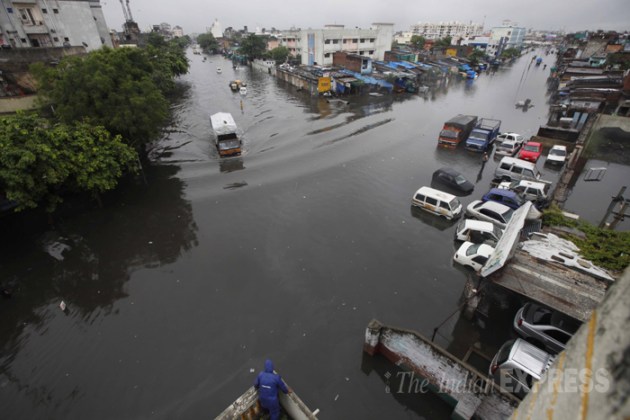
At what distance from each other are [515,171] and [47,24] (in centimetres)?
5286

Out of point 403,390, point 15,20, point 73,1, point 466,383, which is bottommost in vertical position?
point 403,390

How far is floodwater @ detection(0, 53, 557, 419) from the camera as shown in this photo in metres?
8.34

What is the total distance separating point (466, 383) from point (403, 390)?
1.96m

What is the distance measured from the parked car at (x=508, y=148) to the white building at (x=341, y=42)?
40.6 meters

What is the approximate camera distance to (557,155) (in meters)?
21.9

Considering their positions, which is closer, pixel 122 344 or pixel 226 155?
pixel 122 344

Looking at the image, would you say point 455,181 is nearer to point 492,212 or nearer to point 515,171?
point 492,212

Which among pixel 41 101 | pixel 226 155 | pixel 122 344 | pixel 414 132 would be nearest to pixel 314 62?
pixel 414 132

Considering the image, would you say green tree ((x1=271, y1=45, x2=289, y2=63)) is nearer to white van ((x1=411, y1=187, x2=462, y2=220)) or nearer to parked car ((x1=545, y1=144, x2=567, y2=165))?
parked car ((x1=545, y1=144, x2=567, y2=165))

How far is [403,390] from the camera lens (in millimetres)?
8227

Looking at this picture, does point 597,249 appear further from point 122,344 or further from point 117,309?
point 117,309

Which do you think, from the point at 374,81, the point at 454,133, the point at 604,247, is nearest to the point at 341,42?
the point at 374,81

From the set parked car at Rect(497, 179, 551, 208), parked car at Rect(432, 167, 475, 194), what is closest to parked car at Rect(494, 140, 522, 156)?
parked car at Rect(497, 179, 551, 208)

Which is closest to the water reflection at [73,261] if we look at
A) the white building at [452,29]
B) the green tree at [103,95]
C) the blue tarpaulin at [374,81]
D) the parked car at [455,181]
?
the green tree at [103,95]
